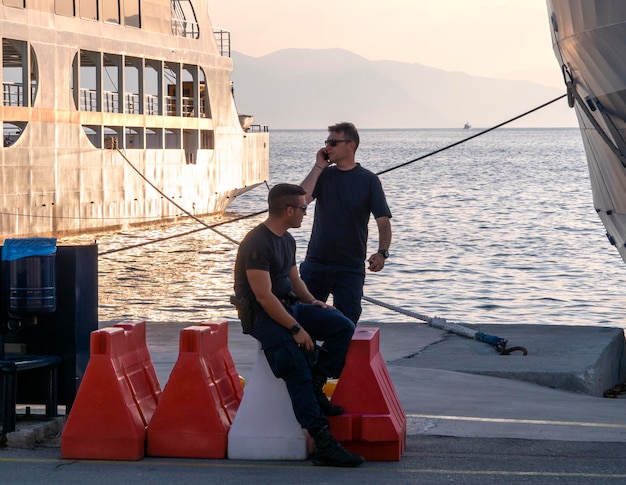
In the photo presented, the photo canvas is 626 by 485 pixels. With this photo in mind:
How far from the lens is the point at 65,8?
29.8 m

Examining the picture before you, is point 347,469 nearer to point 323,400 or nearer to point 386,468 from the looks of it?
point 386,468

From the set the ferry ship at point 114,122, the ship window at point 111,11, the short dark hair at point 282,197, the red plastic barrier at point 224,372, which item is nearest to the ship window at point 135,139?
the ferry ship at point 114,122

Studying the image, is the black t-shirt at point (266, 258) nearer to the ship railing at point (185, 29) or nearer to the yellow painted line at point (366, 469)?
the yellow painted line at point (366, 469)

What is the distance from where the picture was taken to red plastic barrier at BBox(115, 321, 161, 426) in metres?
6.84

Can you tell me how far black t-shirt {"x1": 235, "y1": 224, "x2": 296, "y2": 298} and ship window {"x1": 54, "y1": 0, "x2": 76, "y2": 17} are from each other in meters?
24.2

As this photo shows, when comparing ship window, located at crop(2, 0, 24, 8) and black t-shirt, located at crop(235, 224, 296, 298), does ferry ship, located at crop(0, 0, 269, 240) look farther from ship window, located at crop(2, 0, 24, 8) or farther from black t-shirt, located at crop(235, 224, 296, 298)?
black t-shirt, located at crop(235, 224, 296, 298)

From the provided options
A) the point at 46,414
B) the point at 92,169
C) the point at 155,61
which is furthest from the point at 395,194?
the point at 46,414

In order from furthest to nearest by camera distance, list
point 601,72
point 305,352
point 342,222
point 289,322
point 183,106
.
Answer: point 183,106 < point 601,72 < point 342,222 < point 305,352 < point 289,322

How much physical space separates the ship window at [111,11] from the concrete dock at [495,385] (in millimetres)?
21537

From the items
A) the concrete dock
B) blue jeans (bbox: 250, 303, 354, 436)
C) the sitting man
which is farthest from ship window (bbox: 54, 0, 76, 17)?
blue jeans (bbox: 250, 303, 354, 436)

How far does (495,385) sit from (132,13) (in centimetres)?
2666

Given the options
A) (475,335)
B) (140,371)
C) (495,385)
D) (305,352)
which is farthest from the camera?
(475,335)

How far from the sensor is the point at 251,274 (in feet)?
20.9

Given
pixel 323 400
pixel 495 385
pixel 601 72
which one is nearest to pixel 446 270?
pixel 601 72
